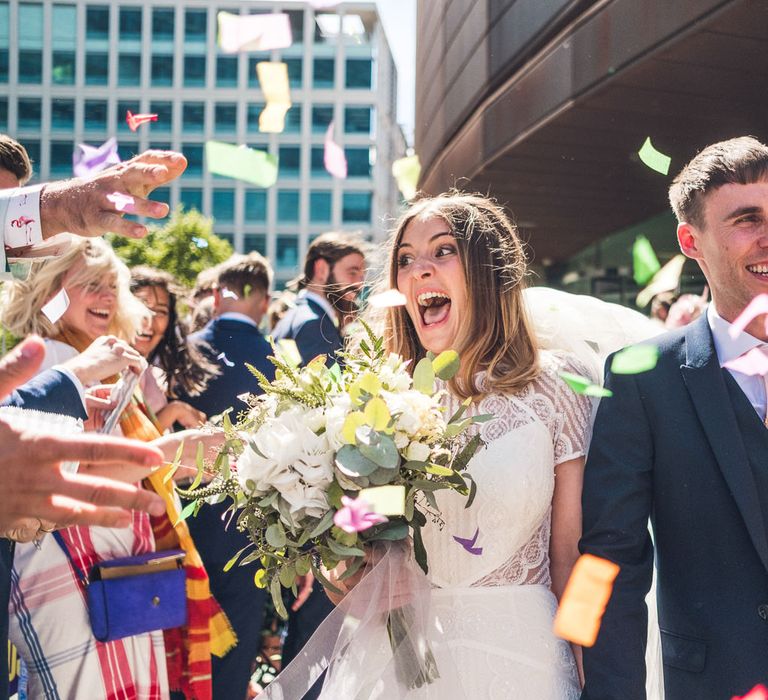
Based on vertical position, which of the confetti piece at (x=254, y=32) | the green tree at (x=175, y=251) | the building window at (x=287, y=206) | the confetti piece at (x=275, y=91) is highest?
the building window at (x=287, y=206)

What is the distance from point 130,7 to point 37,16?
21.4 ft

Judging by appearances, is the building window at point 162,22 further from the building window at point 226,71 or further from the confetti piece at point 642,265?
the confetti piece at point 642,265

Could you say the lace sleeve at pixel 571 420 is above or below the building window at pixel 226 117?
below

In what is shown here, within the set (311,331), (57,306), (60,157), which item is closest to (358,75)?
(60,157)

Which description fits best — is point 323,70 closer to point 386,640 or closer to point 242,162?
point 242,162

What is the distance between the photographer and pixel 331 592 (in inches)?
94.8

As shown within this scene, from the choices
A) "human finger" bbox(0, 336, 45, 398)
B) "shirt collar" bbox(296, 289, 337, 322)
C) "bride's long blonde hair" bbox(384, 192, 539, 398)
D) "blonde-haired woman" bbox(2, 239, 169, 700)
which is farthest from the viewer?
"shirt collar" bbox(296, 289, 337, 322)

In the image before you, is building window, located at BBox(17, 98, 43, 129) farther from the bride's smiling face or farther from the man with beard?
the bride's smiling face

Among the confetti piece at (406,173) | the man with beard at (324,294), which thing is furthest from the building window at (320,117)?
the confetti piece at (406,173)

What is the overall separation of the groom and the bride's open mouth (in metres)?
0.59

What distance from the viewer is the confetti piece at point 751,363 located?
2242 mm

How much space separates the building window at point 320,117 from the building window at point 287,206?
5.10 metres

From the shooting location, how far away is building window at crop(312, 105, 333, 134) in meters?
64.8

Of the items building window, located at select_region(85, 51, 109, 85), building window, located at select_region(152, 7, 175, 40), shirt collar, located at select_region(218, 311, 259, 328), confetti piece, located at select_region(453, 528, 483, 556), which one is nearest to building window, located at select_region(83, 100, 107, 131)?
building window, located at select_region(85, 51, 109, 85)
